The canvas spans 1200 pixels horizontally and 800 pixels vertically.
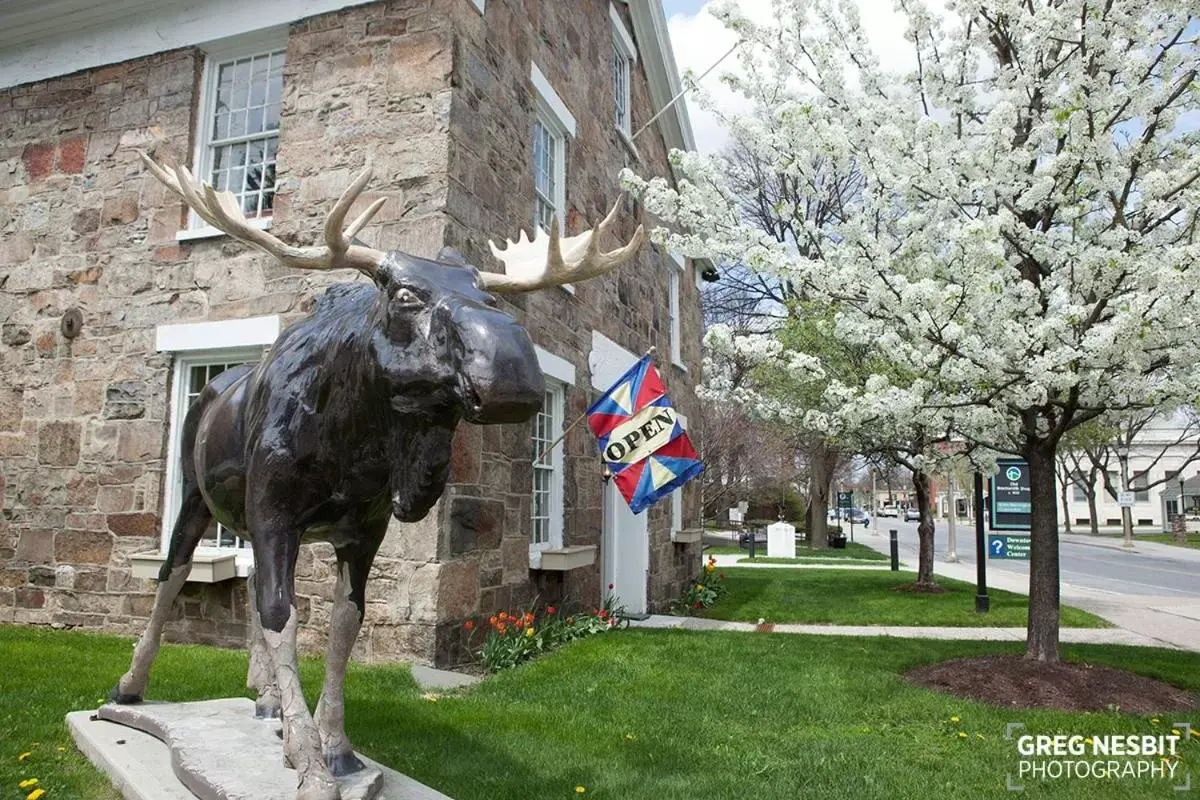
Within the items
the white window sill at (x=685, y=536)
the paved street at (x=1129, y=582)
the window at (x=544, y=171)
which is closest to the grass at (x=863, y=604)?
the paved street at (x=1129, y=582)

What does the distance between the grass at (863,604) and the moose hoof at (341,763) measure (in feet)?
30.1

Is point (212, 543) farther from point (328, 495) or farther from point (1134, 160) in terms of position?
point (1134, 160)

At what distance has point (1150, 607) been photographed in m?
13.3

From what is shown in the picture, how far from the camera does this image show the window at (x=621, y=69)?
472 inches

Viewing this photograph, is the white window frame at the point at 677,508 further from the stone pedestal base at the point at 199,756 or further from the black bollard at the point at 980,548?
the stone pedestal base at the point at 199,756

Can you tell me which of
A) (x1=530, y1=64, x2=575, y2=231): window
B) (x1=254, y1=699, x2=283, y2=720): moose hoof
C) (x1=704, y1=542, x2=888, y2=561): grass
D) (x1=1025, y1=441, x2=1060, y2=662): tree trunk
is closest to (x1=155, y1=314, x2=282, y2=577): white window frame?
(x1=530, y1=64, x2=575, y2=231): window

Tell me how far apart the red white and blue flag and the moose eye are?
5.27 meters

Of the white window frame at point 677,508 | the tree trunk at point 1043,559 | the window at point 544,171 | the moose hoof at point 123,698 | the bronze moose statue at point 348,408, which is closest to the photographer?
the bronze moose statue at point 348,408

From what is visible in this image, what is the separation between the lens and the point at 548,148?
9609 mm

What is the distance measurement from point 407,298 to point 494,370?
457 millimetres

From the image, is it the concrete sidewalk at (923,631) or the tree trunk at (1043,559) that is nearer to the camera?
the tree trunk at (1043,559)

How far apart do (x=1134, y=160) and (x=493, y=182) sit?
5.29 meters

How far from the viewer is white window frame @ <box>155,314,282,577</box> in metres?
7.30

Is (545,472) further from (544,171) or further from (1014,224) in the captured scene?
(1014,224)
